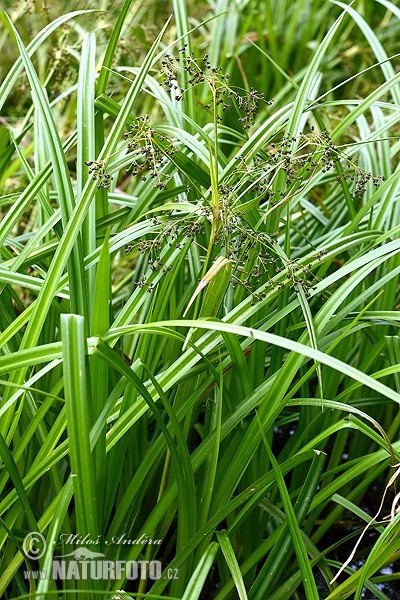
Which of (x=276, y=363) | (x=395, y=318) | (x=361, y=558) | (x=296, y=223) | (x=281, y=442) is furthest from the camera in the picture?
(x=296, y=223)

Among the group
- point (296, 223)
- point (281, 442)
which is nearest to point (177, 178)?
point (296, 223)

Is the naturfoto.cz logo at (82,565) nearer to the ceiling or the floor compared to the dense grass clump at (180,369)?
nearer to the floor

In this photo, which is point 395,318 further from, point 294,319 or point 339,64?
point 339,64

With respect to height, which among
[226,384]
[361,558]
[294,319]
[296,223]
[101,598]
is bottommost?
[361,558]

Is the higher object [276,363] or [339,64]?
[339,64]

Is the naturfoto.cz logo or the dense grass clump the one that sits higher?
the dense grass clump

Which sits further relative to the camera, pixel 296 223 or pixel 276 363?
pixel 296 223

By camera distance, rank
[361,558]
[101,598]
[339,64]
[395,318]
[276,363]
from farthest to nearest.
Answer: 1. [339,64]
2. [361,558]
3. [276,363]
4. [395,318]
5. [101,598]

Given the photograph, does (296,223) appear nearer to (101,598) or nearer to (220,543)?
(220,543)

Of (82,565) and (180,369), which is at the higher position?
(180,369)
